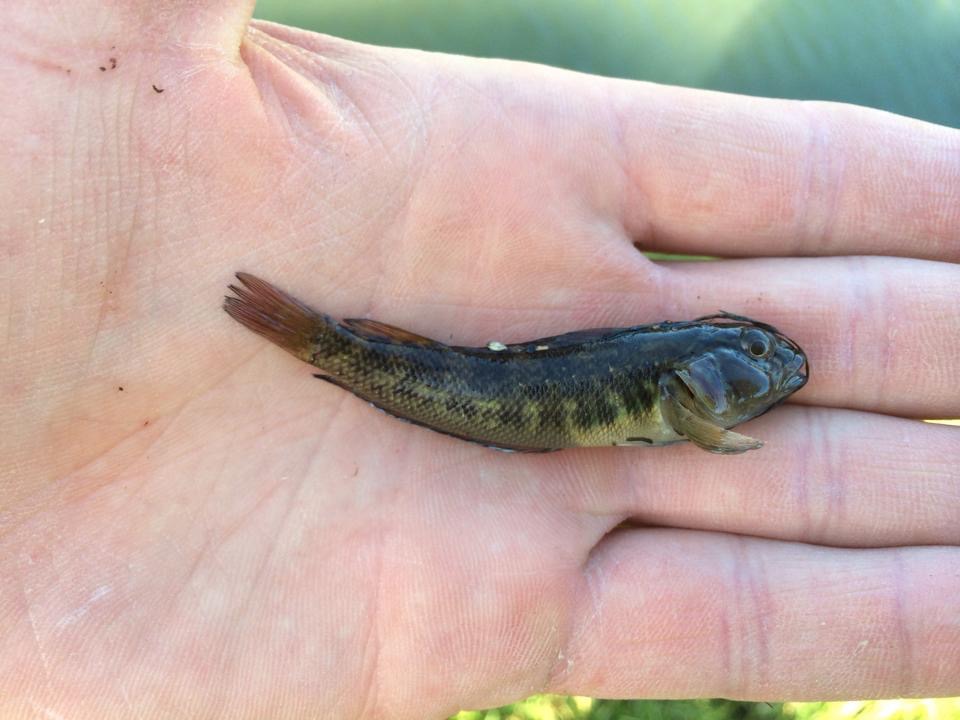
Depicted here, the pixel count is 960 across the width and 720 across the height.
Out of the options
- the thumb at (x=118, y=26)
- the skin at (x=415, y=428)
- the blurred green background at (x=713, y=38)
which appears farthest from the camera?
the blurred green background at (x=713, y=38)

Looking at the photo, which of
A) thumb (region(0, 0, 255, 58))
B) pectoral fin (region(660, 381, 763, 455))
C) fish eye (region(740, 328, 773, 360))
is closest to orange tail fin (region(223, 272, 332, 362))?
thumb (region(0, 0, 255, 58))

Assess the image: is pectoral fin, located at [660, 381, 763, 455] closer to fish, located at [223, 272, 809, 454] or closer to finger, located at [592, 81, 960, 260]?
fish, located at [223, 272, 809, 454]

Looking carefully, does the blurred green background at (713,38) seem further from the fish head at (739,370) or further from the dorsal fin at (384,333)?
the dorsal fin at (384,333)

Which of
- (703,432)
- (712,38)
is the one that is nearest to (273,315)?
(703,432)

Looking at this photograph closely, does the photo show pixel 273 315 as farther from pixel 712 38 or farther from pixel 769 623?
pixel 712 38

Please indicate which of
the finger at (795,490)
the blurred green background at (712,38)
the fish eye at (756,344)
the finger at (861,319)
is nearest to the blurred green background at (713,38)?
the blurred green background at (712,38)
